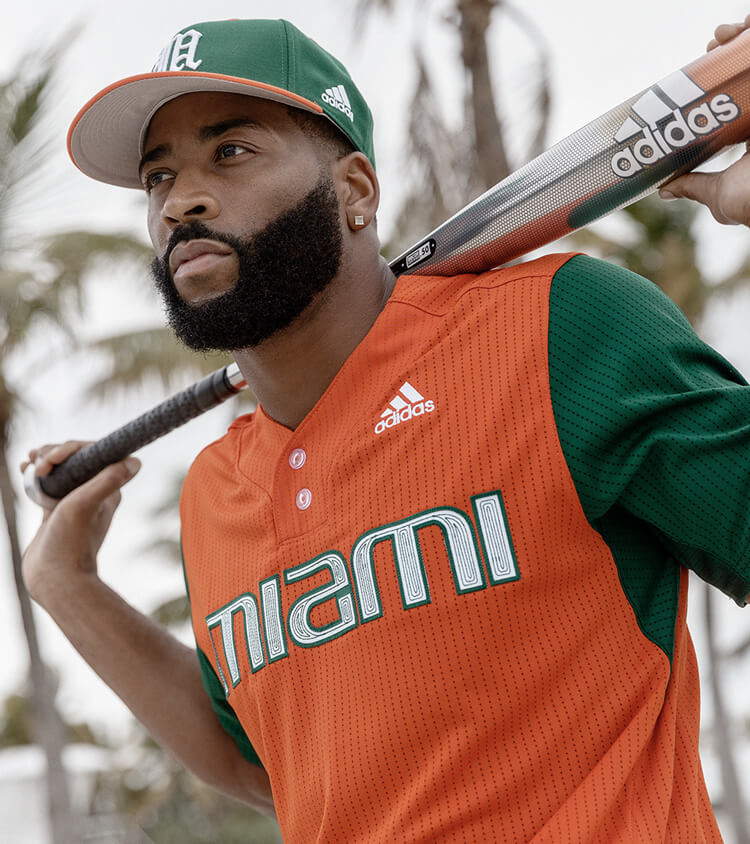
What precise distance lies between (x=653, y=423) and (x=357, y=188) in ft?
3.08

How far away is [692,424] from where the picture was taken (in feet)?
5.96

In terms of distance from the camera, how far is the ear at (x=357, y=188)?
2.39 meters

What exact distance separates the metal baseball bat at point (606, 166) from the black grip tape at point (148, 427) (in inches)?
30.3

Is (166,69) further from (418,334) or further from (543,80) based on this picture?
(543,80)

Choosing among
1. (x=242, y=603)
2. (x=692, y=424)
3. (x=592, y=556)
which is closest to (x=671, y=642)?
(x=592, y=556)

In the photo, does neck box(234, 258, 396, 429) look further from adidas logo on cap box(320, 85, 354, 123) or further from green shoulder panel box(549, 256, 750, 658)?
green shoulder panel box(549, 256, 750, 658)

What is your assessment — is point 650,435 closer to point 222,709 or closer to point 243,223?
point 243,223

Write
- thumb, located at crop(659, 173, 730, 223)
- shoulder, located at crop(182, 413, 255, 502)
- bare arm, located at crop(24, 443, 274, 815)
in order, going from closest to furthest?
thumb, located at crop(659, 173, 730, 223), shoulder, located at crop(182, 413, 255, 502), bare arm, located at crop(24, 443, 274, 815)

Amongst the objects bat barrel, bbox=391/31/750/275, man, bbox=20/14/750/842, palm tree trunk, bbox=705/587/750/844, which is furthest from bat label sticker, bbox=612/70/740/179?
palm tree trunk, bbox=705/587/750/844

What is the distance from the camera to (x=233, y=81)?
2146mm

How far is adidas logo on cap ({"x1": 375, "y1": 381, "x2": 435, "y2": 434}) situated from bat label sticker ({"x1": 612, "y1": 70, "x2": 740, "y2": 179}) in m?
0.57

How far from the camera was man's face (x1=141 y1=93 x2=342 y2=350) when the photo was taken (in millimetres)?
2219

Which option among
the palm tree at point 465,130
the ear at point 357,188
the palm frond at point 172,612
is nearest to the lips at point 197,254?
the ear at point 357,188

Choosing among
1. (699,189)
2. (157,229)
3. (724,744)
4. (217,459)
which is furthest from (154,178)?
(724,744)
